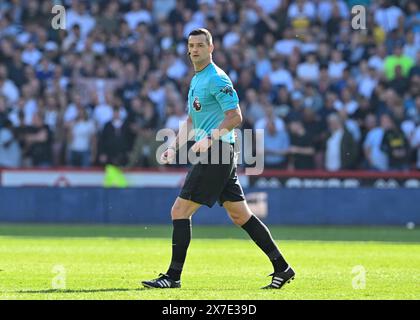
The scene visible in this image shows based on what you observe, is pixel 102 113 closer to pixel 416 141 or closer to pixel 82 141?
pixel 82 141

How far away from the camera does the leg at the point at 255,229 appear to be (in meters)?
10.4

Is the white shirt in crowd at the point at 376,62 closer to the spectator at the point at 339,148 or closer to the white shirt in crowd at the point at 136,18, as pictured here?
the spectator at the point at 339,148

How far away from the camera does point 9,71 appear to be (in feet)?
79.0

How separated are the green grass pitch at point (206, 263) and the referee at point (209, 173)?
315 millimetres

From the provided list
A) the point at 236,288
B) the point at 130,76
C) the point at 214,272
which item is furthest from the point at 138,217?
the point at 236,288

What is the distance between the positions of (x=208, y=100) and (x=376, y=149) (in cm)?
1226

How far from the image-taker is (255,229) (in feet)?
34.2

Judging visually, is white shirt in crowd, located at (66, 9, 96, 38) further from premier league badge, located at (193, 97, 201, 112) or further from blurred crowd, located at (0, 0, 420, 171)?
premier league badge, located at (193, 97, 201, 112)

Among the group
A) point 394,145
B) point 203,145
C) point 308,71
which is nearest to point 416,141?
point 394,145

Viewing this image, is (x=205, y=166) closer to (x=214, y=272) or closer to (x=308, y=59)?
(x=214, y=272)

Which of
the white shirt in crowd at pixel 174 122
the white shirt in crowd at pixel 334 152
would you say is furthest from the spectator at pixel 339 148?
the white shirt in crowd at pixel 174 122

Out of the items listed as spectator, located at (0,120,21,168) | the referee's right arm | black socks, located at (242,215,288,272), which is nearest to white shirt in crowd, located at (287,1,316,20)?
spectator, located at (0,120,21,168)

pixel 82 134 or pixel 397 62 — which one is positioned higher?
pixel 397 62

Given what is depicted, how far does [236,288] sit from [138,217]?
38.6ft
